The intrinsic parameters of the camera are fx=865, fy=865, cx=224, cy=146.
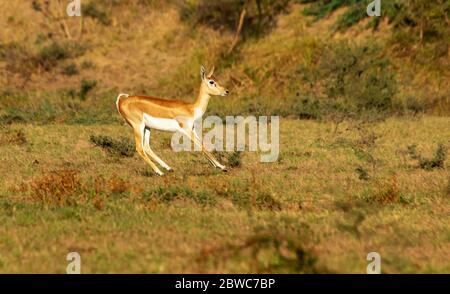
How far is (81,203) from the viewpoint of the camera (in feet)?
29.7

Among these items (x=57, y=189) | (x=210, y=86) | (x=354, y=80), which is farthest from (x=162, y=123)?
(x=354, y=80)

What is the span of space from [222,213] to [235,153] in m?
3.41

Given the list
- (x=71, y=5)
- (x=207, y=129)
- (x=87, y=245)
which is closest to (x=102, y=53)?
(x=71, y=5)

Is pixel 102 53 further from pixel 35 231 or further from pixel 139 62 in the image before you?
pixel 35 231

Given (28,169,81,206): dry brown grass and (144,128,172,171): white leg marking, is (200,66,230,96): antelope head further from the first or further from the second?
(28,169,81,206): dry brown grass

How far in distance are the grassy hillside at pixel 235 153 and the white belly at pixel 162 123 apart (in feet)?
1.99

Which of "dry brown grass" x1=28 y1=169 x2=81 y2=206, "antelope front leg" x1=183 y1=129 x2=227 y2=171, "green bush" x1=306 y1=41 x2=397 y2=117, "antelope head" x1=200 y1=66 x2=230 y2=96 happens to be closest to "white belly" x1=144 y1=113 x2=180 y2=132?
"antelope front leg" x1=183 y1=129 x2=227 y2=171

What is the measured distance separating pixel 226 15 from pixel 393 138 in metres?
14.4

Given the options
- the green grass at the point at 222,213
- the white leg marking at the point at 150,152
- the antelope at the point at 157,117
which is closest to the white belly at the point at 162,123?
the antelope at the point at 157,117

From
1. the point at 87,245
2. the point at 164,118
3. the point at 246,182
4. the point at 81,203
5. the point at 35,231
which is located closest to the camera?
the point at 87,245

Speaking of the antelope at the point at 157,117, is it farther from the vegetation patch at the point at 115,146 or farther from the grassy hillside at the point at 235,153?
the vegetation patch at the point at 115,146

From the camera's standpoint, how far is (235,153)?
1199 cm

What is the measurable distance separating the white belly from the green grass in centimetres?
60

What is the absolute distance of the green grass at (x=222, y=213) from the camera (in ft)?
21.8
